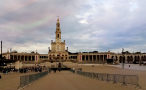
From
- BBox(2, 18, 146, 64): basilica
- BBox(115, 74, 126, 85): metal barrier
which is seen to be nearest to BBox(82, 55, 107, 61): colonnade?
BBox(2, 18, 146, 64): basilica

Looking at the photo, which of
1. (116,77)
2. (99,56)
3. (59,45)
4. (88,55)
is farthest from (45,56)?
(116,77)

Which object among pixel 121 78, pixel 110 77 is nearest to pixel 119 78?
pixel 121 78

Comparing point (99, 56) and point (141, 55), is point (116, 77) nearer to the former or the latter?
point (99, 56)

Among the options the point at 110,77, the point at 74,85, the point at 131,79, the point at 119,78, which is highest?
the point at 131,79

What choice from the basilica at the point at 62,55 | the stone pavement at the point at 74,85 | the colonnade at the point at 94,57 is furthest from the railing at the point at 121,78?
the colonnade at the point at 94,57

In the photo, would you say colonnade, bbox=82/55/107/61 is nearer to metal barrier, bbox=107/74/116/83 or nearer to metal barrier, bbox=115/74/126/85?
metal barrier, bbox=107/74/116/83

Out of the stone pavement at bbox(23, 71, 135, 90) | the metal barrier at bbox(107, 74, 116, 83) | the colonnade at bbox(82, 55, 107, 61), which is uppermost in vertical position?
the metal barrier at bbox(107, 74, 116, 83)

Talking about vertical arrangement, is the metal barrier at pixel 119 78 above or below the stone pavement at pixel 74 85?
above

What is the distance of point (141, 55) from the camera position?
13262cm

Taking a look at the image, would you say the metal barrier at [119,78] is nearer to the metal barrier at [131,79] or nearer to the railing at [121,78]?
the railing at [121,78]

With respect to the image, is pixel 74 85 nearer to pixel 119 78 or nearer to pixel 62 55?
pixel 119 78

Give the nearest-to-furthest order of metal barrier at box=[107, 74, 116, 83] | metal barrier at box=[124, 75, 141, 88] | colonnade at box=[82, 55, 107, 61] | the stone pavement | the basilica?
the stone pavement
metal barrier at box=[124, 75, 141, 88]
metal barrier at box=[107, 74, 116, 83]
the basilica
colonnade at box=[82, 55, 107, 61]

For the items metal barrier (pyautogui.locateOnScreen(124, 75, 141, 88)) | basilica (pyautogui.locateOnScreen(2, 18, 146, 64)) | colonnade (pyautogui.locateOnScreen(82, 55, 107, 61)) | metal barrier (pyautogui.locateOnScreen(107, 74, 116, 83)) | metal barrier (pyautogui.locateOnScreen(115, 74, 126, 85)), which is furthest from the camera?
colonnade (pyautogui.locateOnScreen(82, 55, 107, 61))

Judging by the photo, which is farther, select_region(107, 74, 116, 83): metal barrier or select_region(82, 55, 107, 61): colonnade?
select_region(82, 55, 107, 61): colonnade
